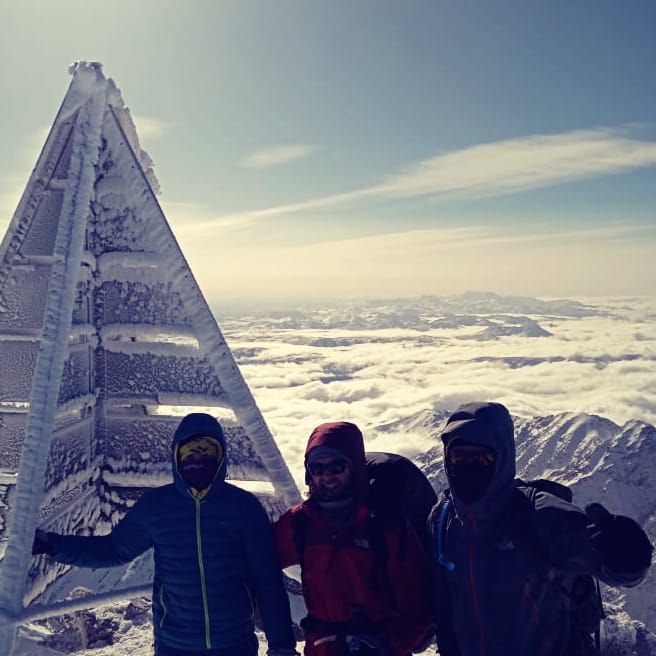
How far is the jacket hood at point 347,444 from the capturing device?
4.84 m

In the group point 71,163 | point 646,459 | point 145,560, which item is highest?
point 71,163

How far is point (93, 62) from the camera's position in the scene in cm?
709

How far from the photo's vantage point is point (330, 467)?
190 inches

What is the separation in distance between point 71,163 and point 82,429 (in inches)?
153

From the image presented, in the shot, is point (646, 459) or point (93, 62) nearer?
point (93, 62)

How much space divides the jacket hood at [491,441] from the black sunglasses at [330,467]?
94cm

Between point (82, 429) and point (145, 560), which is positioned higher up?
point (82, 429)

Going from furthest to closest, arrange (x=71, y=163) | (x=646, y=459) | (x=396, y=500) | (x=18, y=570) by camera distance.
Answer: (x=646, y=459)
(x=71, y=163)
(x=18, y=570)
(x=396, y=500)

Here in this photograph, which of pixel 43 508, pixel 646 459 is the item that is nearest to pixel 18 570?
pixel 43 508

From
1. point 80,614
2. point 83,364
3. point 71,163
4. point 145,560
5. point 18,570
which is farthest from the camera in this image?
point 145,560

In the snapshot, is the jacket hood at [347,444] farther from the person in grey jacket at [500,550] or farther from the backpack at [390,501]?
the person in grey jacket at [500,550]

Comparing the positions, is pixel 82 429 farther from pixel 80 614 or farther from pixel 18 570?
pixel 80 614

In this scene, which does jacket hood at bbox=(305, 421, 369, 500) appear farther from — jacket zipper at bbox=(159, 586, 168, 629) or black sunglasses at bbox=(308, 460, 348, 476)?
jacket zipper at bbox=(159, 586, 168, 629)

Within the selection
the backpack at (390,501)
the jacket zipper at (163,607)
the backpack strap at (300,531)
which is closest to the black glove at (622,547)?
the backpack at (390,501)
